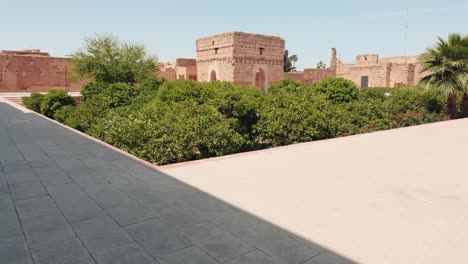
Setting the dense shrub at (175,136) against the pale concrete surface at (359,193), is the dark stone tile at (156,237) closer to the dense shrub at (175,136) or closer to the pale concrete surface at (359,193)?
the pale concrete surface at (359,193)

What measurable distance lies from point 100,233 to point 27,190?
1571mm

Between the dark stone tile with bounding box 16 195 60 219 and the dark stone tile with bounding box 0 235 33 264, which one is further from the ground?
the dark stone tile with bounding box 16 195 60 219

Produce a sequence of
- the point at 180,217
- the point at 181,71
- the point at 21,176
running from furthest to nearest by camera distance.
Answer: the point at 181,71
the point at 21,176
the point at 180,217

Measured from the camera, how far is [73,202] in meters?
3.39

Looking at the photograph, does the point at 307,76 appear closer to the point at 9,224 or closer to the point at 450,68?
the point at 450,68

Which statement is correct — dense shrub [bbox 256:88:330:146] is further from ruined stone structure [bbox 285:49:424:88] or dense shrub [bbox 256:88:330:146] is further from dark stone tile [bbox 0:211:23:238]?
ruined stone structure [bbox 285:49:424:88]

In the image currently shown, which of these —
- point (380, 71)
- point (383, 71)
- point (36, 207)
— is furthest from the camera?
point (380, 71)

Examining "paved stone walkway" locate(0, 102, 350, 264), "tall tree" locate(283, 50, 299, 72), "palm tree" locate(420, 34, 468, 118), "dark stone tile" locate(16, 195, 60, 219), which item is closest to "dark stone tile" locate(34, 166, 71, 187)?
"paved stone walkway" locate(0, 102, 350, 264)

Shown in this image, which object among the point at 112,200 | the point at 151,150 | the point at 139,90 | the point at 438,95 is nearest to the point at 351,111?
the point at 438,95

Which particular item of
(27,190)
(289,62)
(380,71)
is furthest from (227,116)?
(289,62)

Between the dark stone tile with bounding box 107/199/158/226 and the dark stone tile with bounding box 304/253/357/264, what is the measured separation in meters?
1.45

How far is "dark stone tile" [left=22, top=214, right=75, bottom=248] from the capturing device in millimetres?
2580

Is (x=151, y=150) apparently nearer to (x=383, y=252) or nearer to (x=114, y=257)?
(x=114, y=257)

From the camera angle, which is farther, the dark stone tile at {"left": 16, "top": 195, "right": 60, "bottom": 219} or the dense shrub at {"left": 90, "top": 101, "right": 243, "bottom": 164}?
the dense shrub at {"left": 90, "top": 101, "right": 243, "bottom": 164}
